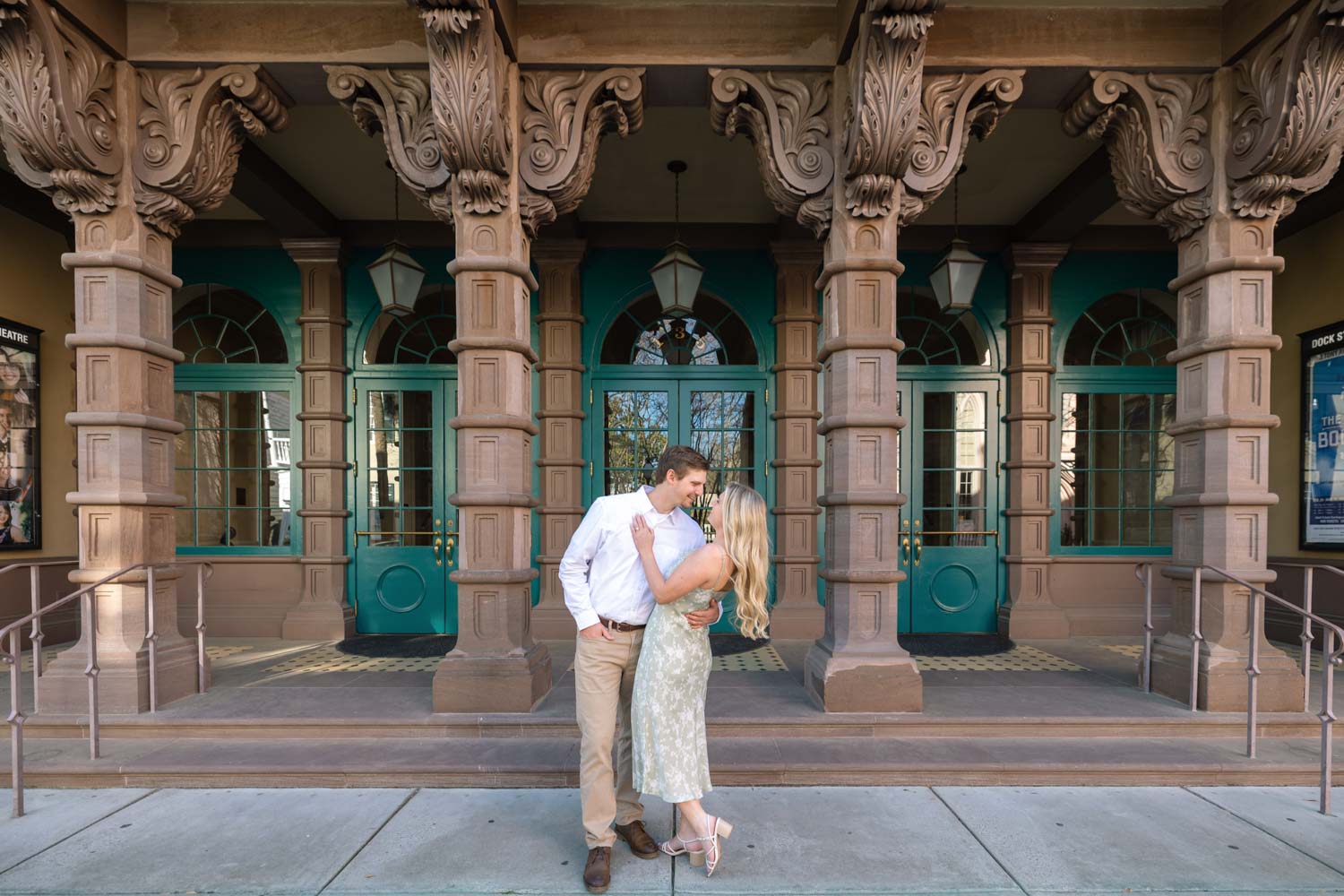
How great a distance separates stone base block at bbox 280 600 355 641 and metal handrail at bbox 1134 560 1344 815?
7457 mm

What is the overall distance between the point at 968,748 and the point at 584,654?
273 cm

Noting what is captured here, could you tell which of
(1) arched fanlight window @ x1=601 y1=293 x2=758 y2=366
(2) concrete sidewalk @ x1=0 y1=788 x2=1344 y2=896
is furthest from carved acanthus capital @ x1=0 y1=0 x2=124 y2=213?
(1) arched fanlight window @ x1=601 y1=293 x2=758 y2=366

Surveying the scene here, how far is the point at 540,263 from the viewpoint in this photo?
23.8 feet

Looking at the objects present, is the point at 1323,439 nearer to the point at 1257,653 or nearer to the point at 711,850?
the point at 1257,653

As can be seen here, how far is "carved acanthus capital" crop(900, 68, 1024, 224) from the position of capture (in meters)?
4.62

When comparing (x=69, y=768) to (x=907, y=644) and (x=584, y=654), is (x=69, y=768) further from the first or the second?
(x=907, y=644)

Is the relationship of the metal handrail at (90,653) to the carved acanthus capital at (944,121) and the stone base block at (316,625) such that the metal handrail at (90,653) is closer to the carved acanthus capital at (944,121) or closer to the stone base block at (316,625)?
the stone base block at (316,625)

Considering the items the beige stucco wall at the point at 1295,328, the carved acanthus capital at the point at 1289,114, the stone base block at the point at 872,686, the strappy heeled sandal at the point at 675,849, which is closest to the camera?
the strappy heeled sandal at the point at 675,849

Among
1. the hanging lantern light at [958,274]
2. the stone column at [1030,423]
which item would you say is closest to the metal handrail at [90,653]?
the hanging lantern light at [958,274]

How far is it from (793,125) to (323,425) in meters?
5.76

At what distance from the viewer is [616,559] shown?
2.98 metres

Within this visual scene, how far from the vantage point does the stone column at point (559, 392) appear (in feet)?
23.7

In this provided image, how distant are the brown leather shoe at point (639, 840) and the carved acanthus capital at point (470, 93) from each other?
3.97m

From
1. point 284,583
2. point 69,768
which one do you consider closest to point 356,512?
point 284,583
